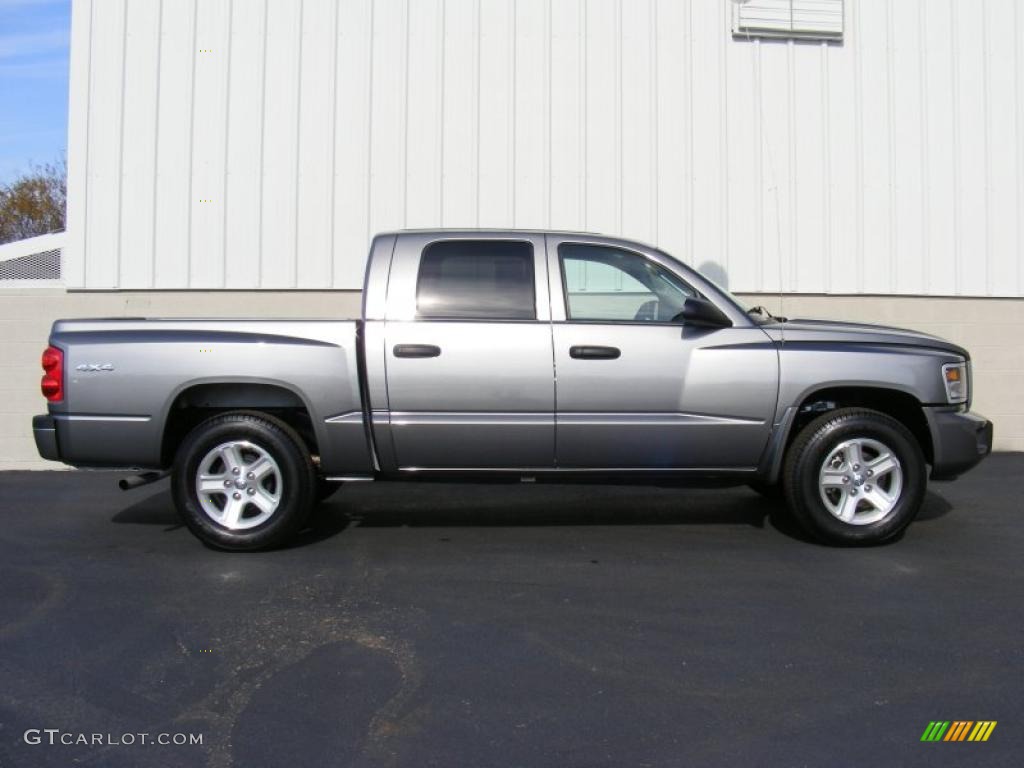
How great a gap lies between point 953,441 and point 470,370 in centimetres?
289

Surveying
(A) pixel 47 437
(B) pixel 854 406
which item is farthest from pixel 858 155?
(A) pixel 47 437

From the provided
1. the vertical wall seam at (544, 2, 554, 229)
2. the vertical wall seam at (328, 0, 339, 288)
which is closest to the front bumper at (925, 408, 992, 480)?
the vertical wall seam at (544, 2, 554, 229)

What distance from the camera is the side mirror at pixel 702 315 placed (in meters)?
5.38

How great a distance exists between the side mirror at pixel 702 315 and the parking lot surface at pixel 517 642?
1.37m

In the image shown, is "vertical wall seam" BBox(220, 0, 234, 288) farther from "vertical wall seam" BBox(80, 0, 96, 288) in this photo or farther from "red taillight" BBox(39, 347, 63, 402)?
"red taillight" BBox(39, 347, 63, 402)

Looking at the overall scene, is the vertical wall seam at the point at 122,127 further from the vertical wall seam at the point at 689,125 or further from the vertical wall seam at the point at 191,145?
the vertical wall seam at the point at 689,125

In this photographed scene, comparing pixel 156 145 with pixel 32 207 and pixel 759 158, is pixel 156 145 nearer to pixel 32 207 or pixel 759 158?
pixel 759 158

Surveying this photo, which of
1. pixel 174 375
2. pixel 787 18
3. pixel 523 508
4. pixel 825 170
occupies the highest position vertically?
pixel 787 18

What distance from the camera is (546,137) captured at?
31.5 feet

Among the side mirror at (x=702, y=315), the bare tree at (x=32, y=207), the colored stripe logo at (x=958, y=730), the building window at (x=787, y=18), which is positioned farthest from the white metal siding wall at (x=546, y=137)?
the bare tree at (x=32, y=207)

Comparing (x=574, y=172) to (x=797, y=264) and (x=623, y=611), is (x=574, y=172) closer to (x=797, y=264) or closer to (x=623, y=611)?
(x=797, y=264)

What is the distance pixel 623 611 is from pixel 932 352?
8.59ft

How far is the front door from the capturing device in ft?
17.8

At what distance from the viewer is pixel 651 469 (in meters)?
5.58
